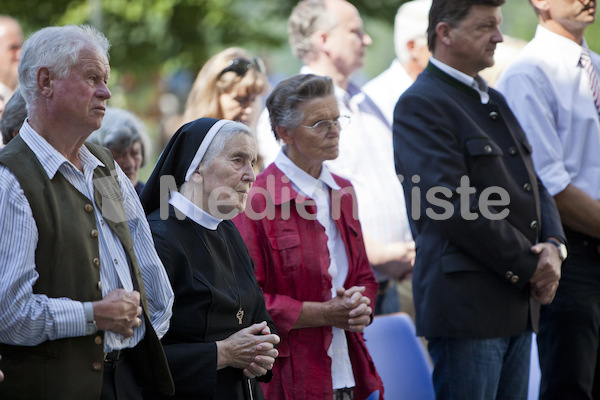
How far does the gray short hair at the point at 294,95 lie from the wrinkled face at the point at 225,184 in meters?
0.71

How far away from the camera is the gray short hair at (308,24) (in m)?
5.42

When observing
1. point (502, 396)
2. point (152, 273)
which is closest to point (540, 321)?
point (502, 396)

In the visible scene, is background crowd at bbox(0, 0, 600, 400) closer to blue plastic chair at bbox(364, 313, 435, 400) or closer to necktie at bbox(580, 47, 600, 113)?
necktie at bbox(580, 47, 600, 113)

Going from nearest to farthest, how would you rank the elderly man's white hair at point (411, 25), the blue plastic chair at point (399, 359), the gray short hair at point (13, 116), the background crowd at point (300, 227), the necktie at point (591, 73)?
the background crowd at point (300, 227), the gray short hair at point (13, 116), the blue plastic chair at point (399, 359), the necktie at point (591, 73), the elderly man's white hair at point (411, 25)

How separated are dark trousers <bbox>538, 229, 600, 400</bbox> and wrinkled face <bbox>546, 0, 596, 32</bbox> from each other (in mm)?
1234

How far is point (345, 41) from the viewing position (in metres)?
5.40

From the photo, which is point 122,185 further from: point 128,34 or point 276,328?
point 128,34

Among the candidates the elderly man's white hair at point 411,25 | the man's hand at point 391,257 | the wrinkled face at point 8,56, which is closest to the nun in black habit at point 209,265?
the man's hand at point 391,257

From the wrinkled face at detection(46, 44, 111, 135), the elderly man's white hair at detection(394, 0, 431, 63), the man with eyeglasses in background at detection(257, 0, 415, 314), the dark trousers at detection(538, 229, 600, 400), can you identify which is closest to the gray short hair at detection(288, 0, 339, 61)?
the man with eyeglasses in background at detection(257, 0, 415, 314)

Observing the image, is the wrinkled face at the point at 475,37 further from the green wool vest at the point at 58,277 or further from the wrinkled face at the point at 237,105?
the green wool vest at the point at 58,277

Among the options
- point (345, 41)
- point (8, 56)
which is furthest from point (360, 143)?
point (8, 56)

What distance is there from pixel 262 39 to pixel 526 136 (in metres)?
11.0

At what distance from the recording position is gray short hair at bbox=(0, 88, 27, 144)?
340 cm

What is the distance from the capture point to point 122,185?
270 centimetres
